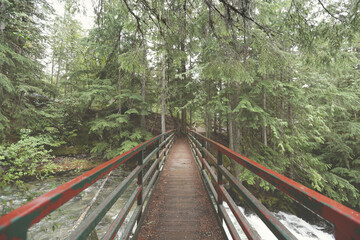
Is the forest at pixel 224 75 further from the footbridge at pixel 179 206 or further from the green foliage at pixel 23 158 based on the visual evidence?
the footbridge at pixel 179 206

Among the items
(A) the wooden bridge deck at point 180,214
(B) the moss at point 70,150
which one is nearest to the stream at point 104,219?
(B) the moss at point 70,150

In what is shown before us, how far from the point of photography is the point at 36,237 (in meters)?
4.54

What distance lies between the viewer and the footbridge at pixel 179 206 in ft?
2.16

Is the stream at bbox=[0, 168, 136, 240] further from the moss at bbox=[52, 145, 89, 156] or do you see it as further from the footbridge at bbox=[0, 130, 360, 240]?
the moss at bbox=[52, 145, 89, 156]

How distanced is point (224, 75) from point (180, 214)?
3.30m

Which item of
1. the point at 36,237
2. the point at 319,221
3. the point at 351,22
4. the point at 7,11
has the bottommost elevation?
the point at 319,221

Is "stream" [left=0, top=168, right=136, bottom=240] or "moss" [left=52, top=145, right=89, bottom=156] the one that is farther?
"moss" [left=52, top=145, right=89, bottom=156]

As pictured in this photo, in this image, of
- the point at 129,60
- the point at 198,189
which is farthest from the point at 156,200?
the point at 129,60

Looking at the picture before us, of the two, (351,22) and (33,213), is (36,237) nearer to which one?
(33,213)

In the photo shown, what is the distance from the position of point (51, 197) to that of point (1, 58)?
325 inches

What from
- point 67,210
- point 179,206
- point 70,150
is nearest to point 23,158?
point 70,150

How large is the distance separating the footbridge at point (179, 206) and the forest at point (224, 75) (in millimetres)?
2351

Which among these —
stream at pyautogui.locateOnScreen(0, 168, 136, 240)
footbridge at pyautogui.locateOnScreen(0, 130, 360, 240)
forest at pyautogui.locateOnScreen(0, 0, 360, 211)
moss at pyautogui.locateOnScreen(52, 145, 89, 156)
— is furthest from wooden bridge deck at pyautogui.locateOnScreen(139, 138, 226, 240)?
moss at pyautogui.locateOnScreen(52, 145, 89, 156)

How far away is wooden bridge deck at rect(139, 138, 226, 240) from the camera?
2.35 meters
